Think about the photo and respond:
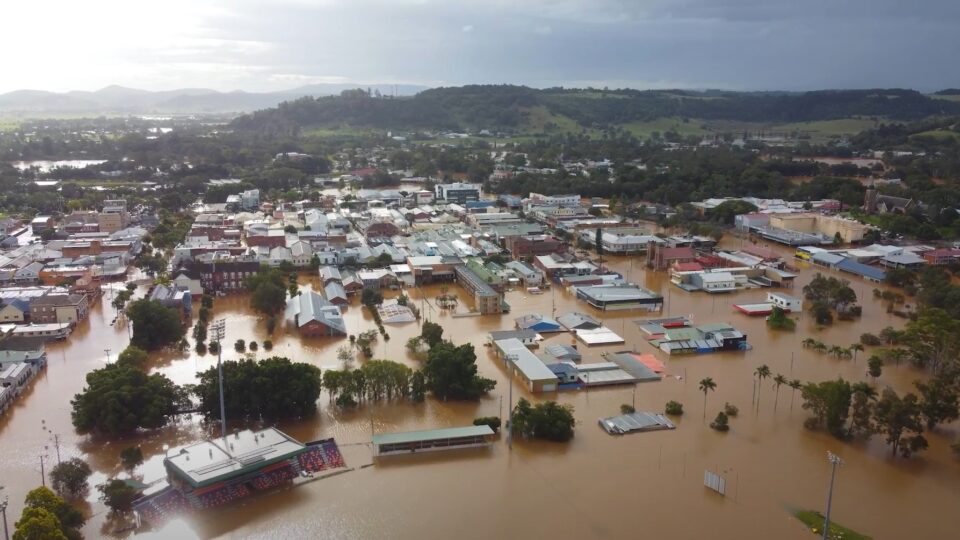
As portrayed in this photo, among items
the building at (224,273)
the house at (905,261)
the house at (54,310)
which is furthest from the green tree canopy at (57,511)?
the house at (905,261)

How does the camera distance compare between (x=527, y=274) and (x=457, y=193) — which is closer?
(x=527, y=274)

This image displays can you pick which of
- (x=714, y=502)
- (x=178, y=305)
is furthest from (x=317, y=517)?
(x=178, y=305)

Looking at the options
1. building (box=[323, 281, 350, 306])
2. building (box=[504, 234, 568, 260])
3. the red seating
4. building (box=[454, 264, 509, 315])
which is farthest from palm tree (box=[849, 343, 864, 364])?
the red seating

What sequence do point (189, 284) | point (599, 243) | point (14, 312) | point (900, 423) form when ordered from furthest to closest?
point (599, 243) → point (189, 284) → point (14, 312) → point (900, 423)

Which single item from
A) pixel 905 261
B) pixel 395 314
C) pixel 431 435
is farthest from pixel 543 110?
pixel 431 435

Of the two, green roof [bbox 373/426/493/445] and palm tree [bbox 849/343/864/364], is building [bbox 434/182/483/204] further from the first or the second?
green roof [bbox 373/426/493/445]

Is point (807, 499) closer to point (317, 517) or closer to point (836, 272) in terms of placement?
point (317, 517)

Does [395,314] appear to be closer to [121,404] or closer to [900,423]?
[121,404]
